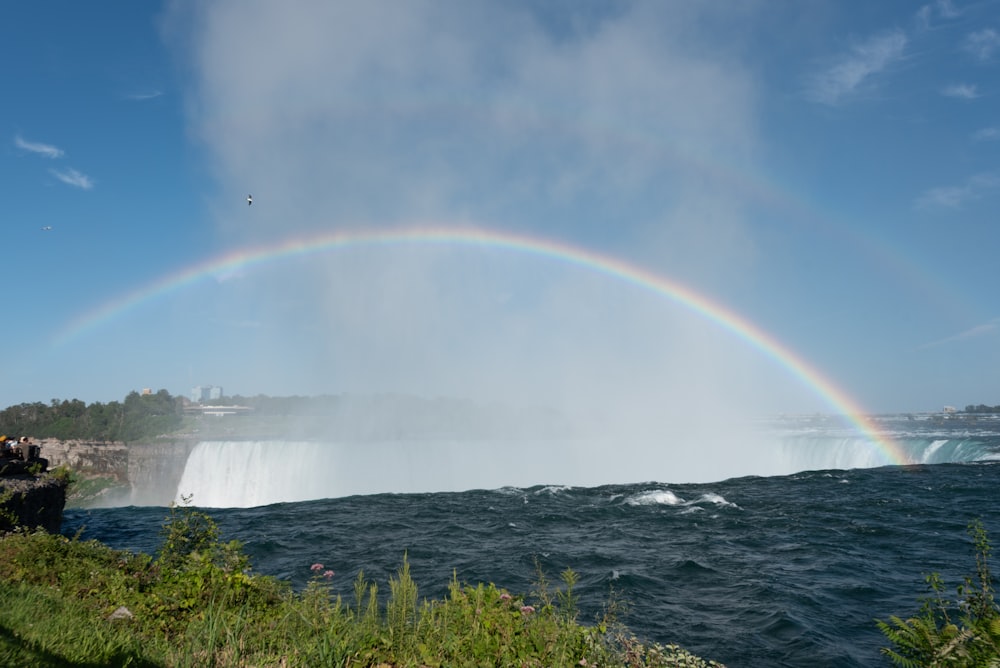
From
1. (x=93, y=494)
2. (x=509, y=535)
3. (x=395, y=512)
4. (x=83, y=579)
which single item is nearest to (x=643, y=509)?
(x=509, y=535)

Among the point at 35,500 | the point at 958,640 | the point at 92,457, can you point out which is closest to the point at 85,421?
the point at 92,457

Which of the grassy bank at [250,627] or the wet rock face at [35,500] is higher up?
the grassy bank at [250,627]

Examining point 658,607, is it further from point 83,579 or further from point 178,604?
point 83,579

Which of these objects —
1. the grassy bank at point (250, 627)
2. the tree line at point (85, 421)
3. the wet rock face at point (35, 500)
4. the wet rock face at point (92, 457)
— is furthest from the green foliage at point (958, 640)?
the tree line at point (85, 421)

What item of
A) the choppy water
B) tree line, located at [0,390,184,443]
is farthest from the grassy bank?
tree line, located at [0,390,184,443]

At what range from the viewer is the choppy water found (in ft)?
31.7

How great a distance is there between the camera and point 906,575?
12.2 m

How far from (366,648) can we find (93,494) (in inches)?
2172

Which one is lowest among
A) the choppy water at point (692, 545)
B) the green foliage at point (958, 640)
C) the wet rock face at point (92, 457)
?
the wet rock face at point (92, 457)

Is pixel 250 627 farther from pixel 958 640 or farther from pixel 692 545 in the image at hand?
pixel 692 545

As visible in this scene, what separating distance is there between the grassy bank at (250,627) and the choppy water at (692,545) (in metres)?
3.88

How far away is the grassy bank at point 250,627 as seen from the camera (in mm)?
3719

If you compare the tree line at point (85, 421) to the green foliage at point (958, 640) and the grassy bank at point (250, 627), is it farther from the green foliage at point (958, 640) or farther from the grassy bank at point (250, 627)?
the green foliage at point (958, 640)

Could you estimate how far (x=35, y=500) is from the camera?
16188 millimetres
